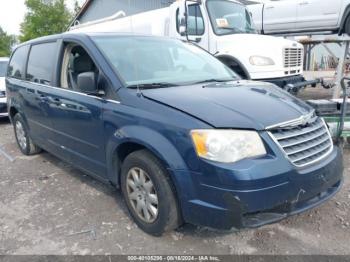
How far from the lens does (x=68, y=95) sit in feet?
12.1

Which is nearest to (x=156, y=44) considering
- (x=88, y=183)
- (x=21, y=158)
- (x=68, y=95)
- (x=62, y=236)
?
(x=68, y=95)

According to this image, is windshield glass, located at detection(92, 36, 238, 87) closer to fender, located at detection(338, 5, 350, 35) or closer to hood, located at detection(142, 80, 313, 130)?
hood, located at detection(142, 80, 313, 130)

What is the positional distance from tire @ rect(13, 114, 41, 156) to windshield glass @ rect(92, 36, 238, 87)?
2399 mm

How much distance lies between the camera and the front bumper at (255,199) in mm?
2396

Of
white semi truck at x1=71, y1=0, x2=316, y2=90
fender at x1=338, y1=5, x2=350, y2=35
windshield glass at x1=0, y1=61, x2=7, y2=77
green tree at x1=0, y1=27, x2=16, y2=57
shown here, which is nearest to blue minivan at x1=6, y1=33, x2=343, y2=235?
white semi truck at x1=71, y1=0, x2=316, y2=90

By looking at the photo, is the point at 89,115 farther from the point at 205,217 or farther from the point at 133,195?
the point at 205,217

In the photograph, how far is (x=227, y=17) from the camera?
7.62m

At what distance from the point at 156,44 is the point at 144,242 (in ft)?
6.82

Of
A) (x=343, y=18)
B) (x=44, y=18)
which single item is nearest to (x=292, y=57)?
(x=343, y=18)

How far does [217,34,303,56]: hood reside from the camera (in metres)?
6.92

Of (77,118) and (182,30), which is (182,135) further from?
(182,30)

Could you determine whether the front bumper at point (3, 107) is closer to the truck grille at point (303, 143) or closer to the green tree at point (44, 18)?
the truck grille at point (303, 143)

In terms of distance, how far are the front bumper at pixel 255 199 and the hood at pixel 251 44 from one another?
464cm

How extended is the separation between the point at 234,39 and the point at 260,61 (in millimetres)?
719
